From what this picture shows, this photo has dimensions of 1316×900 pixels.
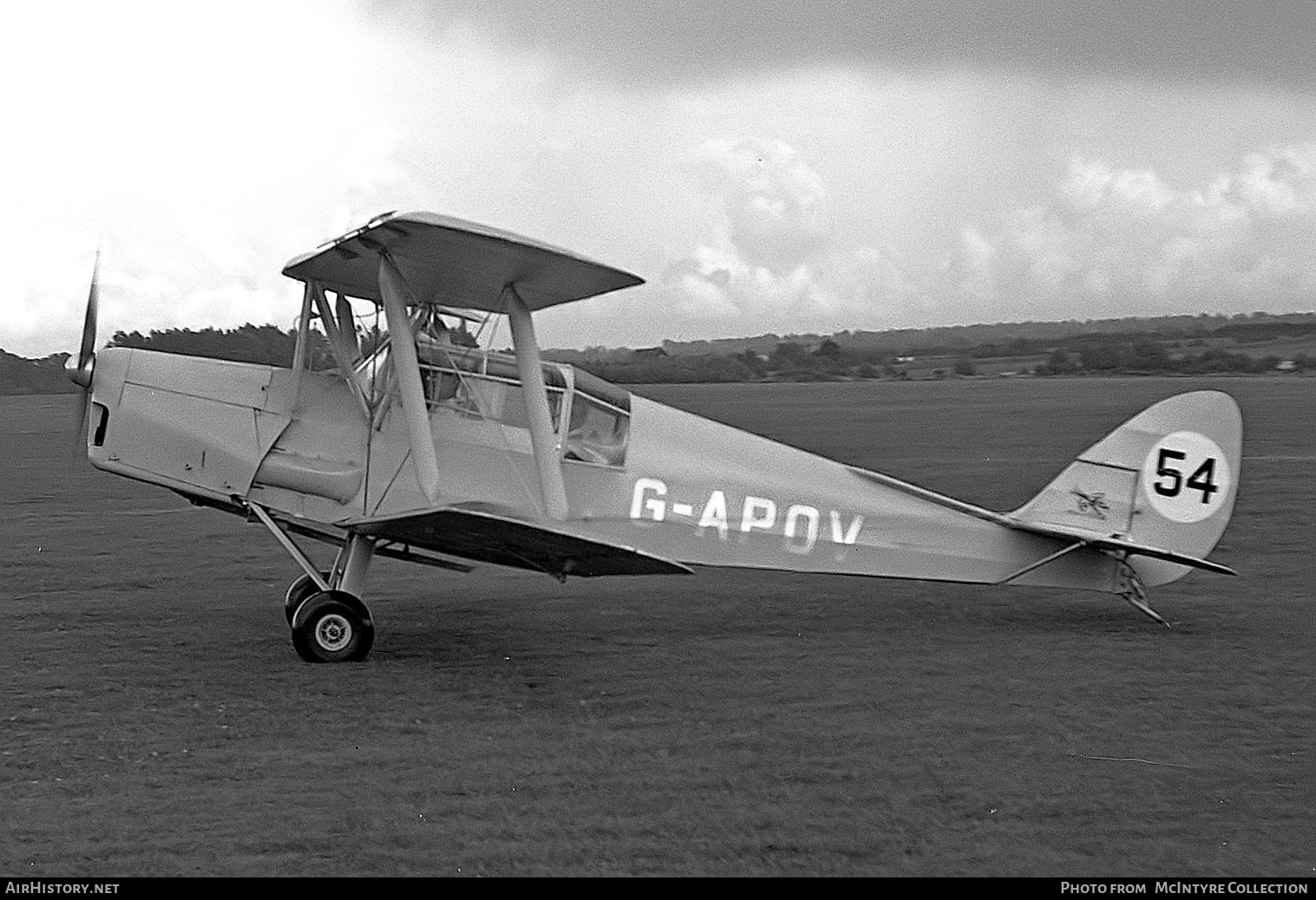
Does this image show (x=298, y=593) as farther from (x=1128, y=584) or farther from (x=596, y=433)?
(x=1128, y=584)

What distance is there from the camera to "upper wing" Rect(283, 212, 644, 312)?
7621 mm

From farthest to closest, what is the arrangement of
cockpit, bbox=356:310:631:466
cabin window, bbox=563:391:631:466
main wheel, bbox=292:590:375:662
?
cabin window, bbox=563:391:631:466 → cockpit, bbox=356:310:631:466 → main wheel, bbox=292:590:375:662

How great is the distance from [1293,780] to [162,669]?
20.7 ft

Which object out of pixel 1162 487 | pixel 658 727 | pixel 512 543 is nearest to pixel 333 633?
pixel 512 543

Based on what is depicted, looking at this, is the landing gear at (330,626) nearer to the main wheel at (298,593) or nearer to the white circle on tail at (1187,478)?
the main wheel at (298,593)

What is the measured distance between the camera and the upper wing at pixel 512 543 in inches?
305

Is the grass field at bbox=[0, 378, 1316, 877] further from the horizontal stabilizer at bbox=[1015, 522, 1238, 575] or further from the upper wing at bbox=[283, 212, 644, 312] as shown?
the upper wing at bbox=[283, 212, 644, 312]

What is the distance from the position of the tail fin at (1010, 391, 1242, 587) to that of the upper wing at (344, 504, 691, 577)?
3310 mm

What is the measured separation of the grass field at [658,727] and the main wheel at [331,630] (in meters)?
0.25

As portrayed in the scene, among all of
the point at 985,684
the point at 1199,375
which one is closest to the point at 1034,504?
the point at 985,684

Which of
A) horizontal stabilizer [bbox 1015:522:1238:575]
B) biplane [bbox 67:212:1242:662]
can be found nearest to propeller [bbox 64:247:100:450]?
biplane [bbox 67:212:1242:662]

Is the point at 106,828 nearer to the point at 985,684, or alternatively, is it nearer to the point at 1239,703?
the point at 985,684

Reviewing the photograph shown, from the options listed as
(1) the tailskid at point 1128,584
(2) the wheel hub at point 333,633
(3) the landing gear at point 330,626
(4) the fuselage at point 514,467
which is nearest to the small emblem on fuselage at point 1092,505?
(1) the tailskid at point 1128,584

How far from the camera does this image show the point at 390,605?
10.8 m
